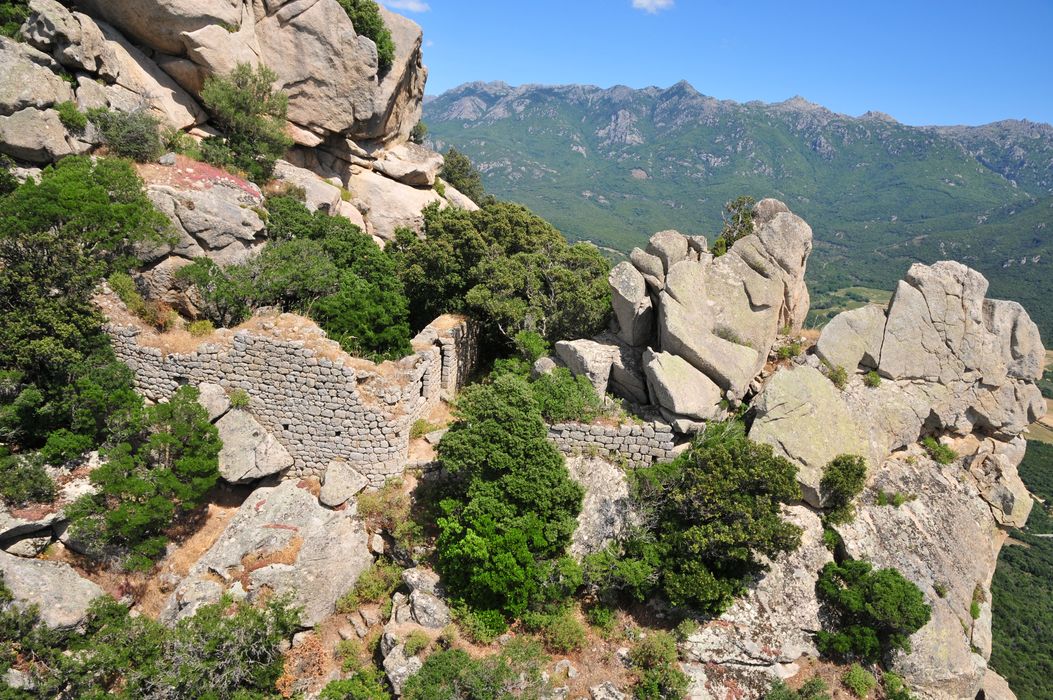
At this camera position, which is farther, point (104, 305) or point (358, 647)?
point (104, 305)

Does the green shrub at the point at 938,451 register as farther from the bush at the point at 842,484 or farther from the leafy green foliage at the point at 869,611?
the leafy green foliage at the point at 869,611

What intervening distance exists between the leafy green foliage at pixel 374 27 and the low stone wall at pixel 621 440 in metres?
26.9

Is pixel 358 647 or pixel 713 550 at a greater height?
pixel 713 550

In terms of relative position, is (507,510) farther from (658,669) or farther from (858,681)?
(858,681)

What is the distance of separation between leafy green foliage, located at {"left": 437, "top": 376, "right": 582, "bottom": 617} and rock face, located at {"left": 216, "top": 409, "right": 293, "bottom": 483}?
18.8 ft

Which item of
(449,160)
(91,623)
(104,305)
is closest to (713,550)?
(91,623)

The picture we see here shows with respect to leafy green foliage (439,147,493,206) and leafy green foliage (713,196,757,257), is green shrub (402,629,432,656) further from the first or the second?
leafy green foliage (439,147,493,206)

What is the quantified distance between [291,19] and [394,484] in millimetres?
25358

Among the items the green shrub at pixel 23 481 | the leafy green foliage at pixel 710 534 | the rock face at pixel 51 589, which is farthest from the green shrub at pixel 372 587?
the green shrub at pixel 23 481

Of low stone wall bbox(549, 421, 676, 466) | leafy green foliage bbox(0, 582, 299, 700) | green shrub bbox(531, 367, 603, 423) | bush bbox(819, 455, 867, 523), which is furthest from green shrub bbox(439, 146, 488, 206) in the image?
leafy green foliage bbox(0, 582, 299, 700)

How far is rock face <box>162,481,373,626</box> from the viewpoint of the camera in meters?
14.6

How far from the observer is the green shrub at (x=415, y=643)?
13.5 metres

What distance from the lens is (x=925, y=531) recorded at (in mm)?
17312

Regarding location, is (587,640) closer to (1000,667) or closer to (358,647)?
(358,647)
